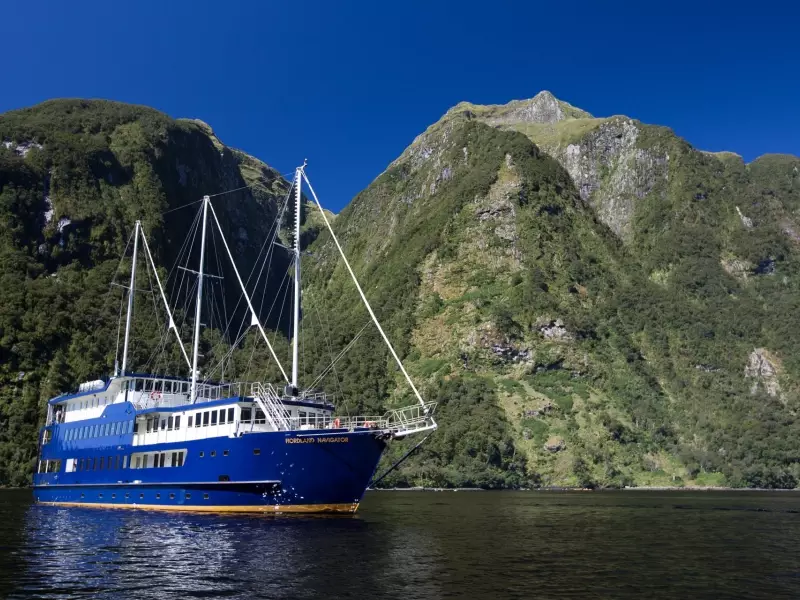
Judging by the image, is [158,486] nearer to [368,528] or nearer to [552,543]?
[368,528]

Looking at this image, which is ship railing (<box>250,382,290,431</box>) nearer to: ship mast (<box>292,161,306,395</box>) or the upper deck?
ship mast (<box>292,161,306,395</box>)

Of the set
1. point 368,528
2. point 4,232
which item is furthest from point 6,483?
point 368,528

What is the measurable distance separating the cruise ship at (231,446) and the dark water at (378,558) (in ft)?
5.87

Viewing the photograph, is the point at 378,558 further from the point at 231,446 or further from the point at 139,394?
the point at 139,394

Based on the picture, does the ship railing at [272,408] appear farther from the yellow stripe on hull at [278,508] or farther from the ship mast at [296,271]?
the yellow stripe on hull at [278,508]

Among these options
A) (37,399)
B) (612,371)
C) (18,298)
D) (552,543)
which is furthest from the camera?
(612,371)

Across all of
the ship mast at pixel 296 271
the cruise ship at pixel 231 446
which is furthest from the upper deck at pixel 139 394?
the ship mast at pixel 296 271

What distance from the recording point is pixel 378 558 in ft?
115

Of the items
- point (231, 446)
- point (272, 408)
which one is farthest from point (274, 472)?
point (272, 408)

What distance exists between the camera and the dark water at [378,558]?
27.9m

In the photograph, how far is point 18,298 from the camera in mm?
172250

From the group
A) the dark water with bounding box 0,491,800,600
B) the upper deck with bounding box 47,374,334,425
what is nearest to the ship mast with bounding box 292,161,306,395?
the upper deck with bounding box 47,374,334,425

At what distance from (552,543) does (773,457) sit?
15358cm

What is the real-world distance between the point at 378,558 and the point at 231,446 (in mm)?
18426
